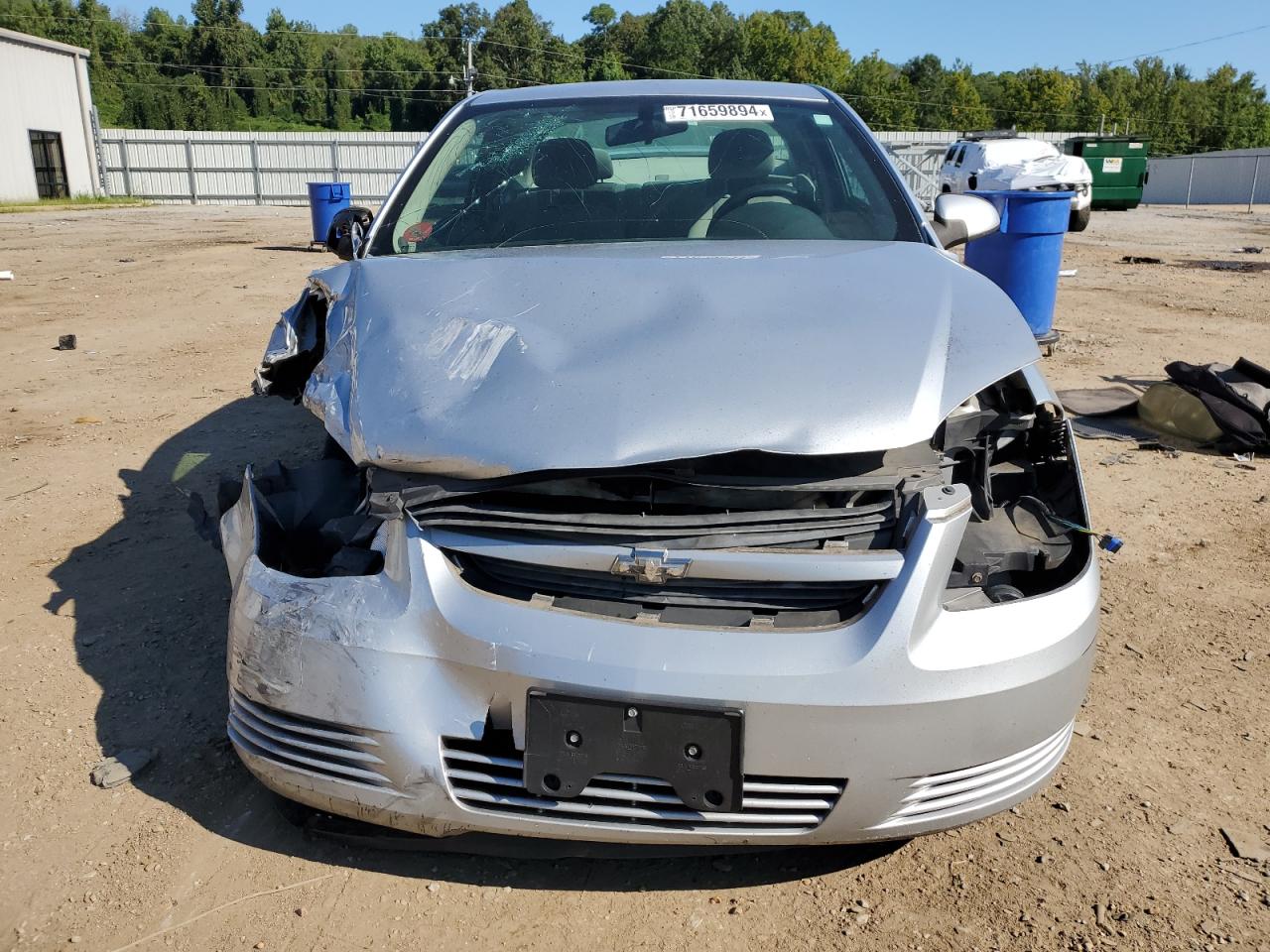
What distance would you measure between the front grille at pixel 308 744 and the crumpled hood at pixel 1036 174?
14.5 meters

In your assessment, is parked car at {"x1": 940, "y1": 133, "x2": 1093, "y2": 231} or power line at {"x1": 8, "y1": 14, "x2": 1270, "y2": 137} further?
power line at {"x1": 8, "y1": 14, "x2": 1270, "y2": 137}

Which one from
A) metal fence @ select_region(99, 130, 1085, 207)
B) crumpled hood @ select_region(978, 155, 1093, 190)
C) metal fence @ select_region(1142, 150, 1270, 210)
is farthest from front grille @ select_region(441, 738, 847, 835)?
metal fence @ select_region(1142, 150, 1270, 210)

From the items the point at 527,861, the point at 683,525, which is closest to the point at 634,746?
the point at 683,525

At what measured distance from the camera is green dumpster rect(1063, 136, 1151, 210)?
27500 mm

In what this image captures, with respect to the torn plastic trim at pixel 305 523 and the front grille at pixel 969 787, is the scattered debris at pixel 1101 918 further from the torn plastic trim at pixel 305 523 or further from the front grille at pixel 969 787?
the torn plastic trim at pixel 305 523

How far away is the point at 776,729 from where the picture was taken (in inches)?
70.0

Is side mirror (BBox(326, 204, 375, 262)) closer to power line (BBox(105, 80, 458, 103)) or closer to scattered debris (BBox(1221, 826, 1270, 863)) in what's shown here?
scattered debris (BBox(1221, 826, 1270, 863))

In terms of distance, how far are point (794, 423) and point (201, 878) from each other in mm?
1569

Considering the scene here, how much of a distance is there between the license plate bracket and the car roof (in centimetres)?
253

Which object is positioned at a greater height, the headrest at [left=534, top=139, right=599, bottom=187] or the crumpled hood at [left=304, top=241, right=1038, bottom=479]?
the headrest at [left=534, top=139, right=599, bottom=187]

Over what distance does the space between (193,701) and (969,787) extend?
2.04 m

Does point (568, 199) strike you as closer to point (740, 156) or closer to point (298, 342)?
point (740, 156)

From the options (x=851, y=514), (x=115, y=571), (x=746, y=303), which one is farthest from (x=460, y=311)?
(x=115, y=571)

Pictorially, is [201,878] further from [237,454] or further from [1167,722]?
[237,454]
